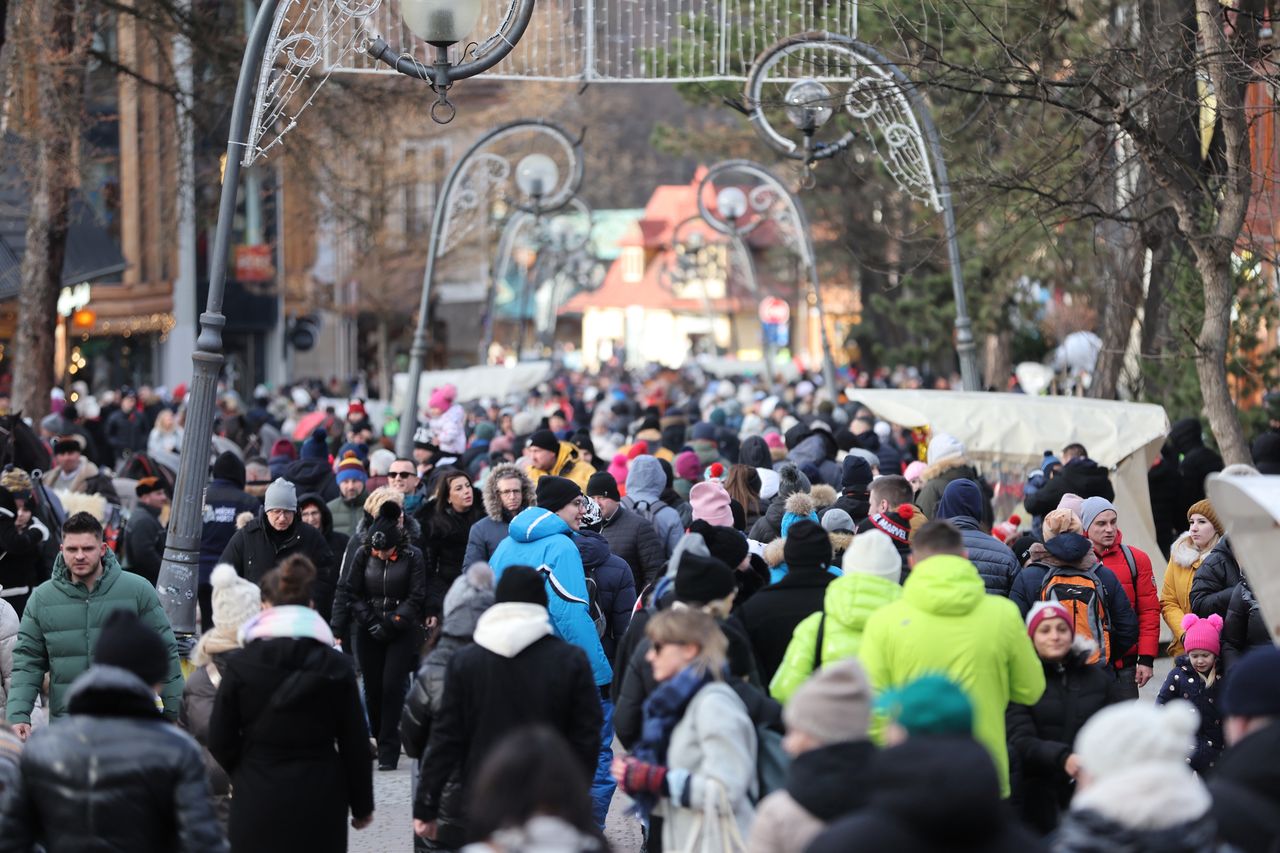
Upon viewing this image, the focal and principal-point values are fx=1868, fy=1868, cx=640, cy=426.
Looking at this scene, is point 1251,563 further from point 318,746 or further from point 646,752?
point 318,746

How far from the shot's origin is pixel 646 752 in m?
6.08

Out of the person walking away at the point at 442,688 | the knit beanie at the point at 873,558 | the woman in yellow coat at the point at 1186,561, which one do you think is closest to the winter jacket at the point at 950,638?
the knit beanie at the point at 873,558

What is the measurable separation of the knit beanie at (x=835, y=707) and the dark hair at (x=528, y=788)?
0.93 meters

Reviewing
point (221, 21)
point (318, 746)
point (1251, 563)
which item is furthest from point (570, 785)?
point (221, 21)

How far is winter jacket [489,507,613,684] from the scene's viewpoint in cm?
854

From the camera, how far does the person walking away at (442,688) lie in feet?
22.1

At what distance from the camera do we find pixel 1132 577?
9.16 m

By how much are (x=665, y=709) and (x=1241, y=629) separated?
3562mm

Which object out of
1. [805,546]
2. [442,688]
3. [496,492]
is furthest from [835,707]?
[496,492]

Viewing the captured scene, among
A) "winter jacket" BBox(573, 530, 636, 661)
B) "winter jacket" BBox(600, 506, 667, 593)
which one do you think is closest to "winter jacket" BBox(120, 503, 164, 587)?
"winter jacket" BBox(600, 506, 667, 593)

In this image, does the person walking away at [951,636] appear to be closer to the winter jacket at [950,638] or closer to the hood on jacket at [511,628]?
the winter jacket at [950,638]

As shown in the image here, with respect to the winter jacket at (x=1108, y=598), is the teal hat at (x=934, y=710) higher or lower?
higher

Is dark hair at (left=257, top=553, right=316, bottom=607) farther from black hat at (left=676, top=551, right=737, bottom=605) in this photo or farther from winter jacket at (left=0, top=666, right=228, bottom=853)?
black hat at (left=676, top=551, right=737, bottom=605)

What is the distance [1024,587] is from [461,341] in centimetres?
7032
